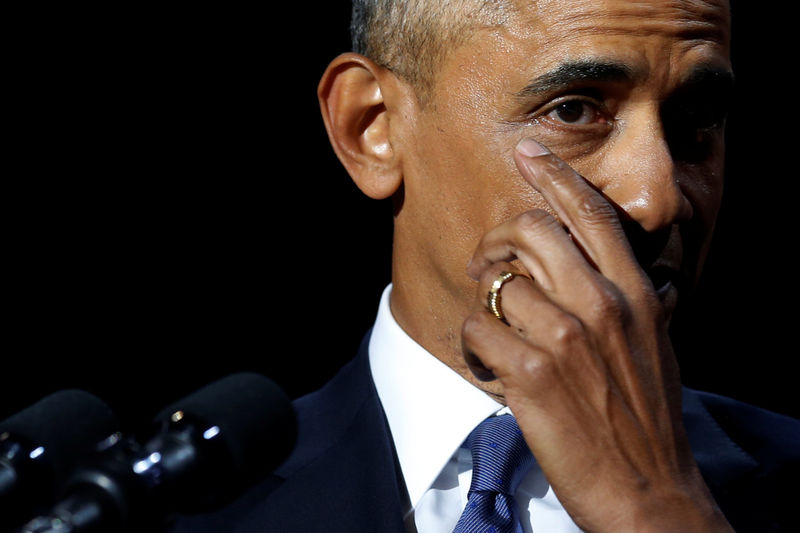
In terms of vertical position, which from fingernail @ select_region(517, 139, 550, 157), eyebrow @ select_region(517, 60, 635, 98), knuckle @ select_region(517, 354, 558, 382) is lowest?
knuckle @ select_region(517, 354, 558, 382)

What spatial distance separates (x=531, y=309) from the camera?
1552 mm

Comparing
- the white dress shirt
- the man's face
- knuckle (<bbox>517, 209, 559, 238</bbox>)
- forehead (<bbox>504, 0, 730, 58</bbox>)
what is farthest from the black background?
knuckle (<bbox>517, 209, 559, 238</bbox>)

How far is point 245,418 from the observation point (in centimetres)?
124

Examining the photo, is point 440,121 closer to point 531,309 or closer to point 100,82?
point 531,309

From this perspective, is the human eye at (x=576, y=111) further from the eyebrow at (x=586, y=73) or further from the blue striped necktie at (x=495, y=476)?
the blue striped necktie at (x=495, y=476)

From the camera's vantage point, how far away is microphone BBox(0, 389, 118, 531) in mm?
1082

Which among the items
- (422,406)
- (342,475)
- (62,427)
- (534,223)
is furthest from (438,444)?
(62,427)

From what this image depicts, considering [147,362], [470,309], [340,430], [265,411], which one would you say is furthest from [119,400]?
[265,411]

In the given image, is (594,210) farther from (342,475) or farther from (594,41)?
(342,475)

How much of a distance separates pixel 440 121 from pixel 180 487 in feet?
3.75

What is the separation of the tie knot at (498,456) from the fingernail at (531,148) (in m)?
0.61

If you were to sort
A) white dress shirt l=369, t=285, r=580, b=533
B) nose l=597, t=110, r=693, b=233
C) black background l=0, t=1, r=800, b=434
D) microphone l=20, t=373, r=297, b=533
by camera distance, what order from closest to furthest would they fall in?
microphone l=20, t=373, r=297, b=533 → nose l=597, t=110, r=693, b=233 → white dress shirt l=369, t=285, r=580, b=533 → black background l=0, t=1, r=800, b=434

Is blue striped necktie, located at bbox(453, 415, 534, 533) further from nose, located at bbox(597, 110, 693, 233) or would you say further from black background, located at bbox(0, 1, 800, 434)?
black background, located at bbox(0, 1, 800, 434)

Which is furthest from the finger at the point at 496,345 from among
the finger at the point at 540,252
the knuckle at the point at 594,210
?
the knuckle at the point at 594,210
